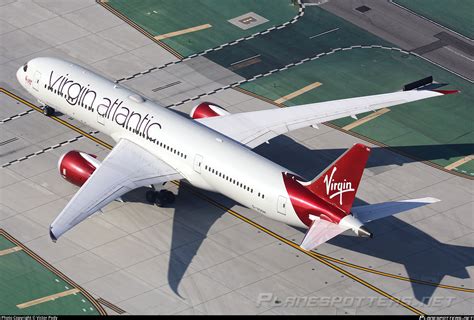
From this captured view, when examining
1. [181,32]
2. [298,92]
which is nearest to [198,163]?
[298,92]

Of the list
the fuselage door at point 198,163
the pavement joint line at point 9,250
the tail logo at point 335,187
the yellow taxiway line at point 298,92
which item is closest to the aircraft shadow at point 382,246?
the fuselage door at point 198,163

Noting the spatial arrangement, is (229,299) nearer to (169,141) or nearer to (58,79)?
(169,141)

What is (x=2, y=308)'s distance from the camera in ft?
249

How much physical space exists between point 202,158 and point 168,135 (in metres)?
3.85

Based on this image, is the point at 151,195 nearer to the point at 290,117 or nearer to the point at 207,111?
the point at 207,111

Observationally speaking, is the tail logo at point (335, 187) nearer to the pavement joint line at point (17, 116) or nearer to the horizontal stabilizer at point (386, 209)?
the horizontal stabilizer at point (386, 209)

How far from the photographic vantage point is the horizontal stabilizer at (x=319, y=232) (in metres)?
74.8

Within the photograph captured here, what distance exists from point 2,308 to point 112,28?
41.7 meters

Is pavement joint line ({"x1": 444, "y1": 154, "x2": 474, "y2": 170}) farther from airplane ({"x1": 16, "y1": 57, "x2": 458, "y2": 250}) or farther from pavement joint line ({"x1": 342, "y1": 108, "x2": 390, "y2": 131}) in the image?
pavement joint line ({"x1": 342, "y1": 108, "x2": 390, "y2": 131})

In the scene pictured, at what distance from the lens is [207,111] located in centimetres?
9344

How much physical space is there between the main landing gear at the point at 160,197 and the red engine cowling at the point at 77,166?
15.4ft

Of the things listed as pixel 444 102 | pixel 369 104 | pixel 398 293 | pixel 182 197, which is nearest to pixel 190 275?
pixel 182 197

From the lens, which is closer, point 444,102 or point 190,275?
point 190,275

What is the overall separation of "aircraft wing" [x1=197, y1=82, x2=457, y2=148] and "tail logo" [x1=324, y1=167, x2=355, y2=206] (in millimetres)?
12078
